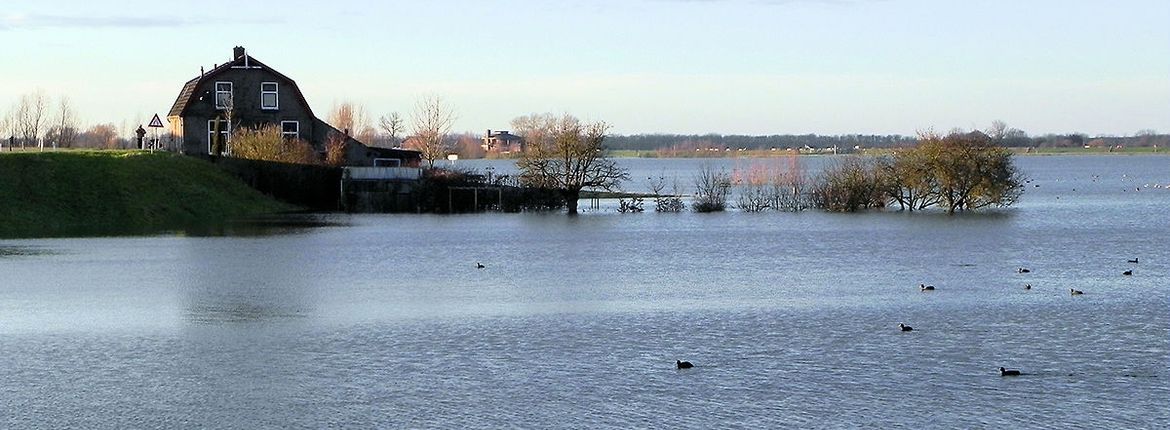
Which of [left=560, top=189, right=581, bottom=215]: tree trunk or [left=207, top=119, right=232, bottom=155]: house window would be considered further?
[left=207, top=119, right=232, bottom=155]: house window

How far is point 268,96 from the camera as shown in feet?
256

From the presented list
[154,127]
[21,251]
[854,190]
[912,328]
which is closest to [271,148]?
[154,127]

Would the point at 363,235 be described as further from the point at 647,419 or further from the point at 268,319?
the point at 647,419

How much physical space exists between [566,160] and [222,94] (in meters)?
20.2

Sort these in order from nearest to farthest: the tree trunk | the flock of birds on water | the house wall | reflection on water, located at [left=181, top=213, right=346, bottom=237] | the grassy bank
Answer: the flock of birds on water → reflection on water, located at [left=181, top=213, right=346, bottom=237] → the grassy bank → the tree trunk → the house wall

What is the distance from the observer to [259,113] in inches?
3073

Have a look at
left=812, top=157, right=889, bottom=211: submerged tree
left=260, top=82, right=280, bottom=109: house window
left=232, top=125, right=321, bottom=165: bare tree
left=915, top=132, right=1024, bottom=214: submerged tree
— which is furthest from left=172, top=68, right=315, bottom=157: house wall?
left=915, top=132, right=1024, bottom=214: submerged tree

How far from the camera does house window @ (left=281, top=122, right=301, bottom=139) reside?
78.2 m

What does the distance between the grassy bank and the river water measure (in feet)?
32.2

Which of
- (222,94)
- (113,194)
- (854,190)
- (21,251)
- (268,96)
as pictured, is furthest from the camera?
(268,96)

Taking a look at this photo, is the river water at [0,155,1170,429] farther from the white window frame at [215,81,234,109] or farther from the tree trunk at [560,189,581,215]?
the white window frame at [215,81,234,109]

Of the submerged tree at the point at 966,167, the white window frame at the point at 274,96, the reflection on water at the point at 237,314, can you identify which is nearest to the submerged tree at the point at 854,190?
the submerged tree at the point at 966,167

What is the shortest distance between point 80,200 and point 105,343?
120 ft

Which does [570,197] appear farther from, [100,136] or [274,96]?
[100,136]
